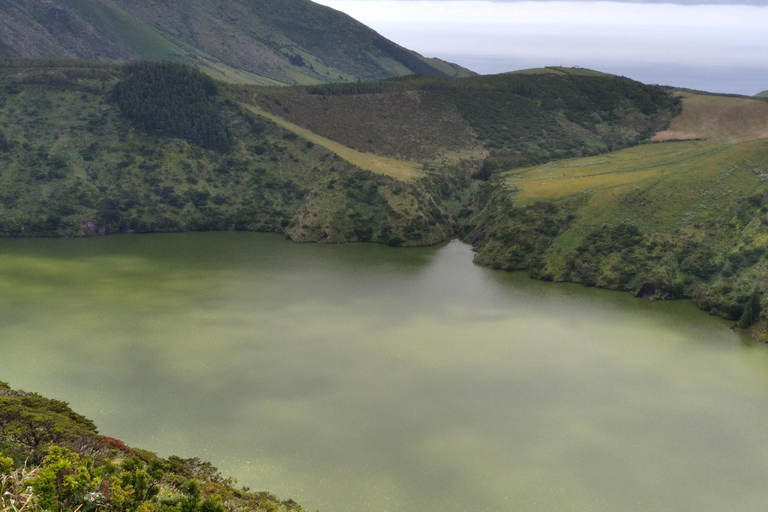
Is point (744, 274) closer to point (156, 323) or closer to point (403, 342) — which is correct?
point (403, 342)


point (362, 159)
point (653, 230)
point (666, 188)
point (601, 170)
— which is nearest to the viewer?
point (653, 230)

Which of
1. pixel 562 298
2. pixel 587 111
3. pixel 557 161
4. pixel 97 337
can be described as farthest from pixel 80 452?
pixel 587 111

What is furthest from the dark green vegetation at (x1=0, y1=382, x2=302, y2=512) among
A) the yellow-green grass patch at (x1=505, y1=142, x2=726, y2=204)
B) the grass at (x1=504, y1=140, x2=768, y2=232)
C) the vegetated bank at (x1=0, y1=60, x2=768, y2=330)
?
the yellow-green grass patch at (x1=505, y1=142, x2=726, y2=204)

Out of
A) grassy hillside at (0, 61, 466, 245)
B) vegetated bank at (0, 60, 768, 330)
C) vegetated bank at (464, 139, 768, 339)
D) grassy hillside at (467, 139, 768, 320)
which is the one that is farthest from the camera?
grassy hillside at (0, 61, 466, 245)

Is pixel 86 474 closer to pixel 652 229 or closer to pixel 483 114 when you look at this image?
pixel 652 229

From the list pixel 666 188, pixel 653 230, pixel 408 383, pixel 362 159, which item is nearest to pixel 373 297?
pixel 408 383

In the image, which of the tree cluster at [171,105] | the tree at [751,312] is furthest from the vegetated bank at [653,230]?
the tree cluster at [171,105]

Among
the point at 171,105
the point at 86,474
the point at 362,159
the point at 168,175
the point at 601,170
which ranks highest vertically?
the point at 171,105

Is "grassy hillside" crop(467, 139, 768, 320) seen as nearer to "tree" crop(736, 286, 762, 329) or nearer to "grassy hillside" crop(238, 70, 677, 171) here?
"tree" crop(736, 286, 762, 329)
